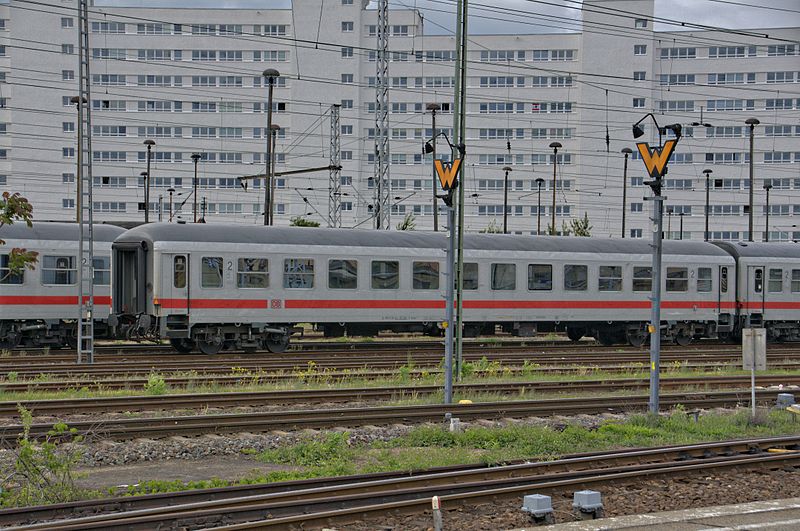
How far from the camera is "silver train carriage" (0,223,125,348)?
2869cm

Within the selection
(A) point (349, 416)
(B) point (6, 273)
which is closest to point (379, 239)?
(B) point (6, 273)

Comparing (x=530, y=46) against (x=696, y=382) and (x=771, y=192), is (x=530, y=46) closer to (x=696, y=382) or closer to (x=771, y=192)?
(x=771, y=192)

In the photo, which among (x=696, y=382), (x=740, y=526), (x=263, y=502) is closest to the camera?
(x=740, y=526)

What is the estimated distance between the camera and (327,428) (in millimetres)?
15156

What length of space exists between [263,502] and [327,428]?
547 centimetres

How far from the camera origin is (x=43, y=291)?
2912cm

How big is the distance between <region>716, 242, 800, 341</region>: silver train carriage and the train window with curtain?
18605 mm

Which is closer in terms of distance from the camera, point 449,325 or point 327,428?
point 327,428

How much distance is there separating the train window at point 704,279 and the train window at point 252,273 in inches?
603

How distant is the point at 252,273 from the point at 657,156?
1515 cm

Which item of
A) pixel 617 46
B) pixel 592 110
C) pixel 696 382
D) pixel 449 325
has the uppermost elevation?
pixel 617 46

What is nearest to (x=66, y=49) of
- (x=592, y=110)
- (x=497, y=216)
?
(x=497, y=216)

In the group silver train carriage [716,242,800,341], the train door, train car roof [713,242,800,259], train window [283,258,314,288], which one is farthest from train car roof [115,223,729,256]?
the train door

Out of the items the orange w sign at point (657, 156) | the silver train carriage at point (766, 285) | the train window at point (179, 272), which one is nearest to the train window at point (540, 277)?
the silver train carriage at point (766, 285)
